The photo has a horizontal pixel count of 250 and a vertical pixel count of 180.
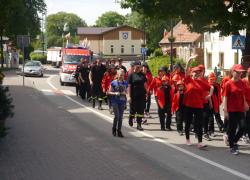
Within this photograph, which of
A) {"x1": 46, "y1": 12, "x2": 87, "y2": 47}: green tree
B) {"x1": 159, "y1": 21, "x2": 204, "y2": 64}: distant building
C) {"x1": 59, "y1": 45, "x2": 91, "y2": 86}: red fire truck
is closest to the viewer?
{"x1": 59, "y1": 45, "x2": 91, "y2": 86}: red fire truck

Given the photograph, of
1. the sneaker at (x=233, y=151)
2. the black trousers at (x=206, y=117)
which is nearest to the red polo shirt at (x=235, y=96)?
the sneaker at (x=233, y=151)

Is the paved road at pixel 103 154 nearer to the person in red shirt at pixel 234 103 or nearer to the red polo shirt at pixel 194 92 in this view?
the person in red shirt at pixel 234 103

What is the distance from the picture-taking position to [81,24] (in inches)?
6924

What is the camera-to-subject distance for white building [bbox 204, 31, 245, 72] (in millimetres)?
50906

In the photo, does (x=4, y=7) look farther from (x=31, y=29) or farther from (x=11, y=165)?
(x=31, y=29)

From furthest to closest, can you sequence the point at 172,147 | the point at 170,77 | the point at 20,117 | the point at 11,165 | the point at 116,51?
the point at 116,51 → the point at 20,117 → the point at 170,77 → the point at 172,147 → the point at 11,165

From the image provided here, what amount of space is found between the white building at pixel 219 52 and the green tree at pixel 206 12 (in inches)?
1159

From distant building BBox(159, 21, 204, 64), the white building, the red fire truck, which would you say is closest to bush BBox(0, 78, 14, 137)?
the red fire truck

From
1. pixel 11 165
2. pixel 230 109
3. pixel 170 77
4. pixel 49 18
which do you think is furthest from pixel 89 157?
pixel 49 18

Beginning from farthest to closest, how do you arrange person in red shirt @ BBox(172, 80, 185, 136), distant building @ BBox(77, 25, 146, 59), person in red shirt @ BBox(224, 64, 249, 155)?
1. distant building @ BBox(77, 25, 146, 59)
2. person in red shirt @ BBox(172, 80, 185, 136)
3. person in red shirt @ BBox(224, 64, 249, 155)

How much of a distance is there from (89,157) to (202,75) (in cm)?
317

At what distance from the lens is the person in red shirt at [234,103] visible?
35.7ft

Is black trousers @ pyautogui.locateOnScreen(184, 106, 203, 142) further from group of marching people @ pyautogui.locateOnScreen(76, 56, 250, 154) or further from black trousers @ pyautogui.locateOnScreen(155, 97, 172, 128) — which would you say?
black trousers @ pyautogui.locateOnScreen(155, 97, 172, 128)

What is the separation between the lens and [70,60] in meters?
35.2
